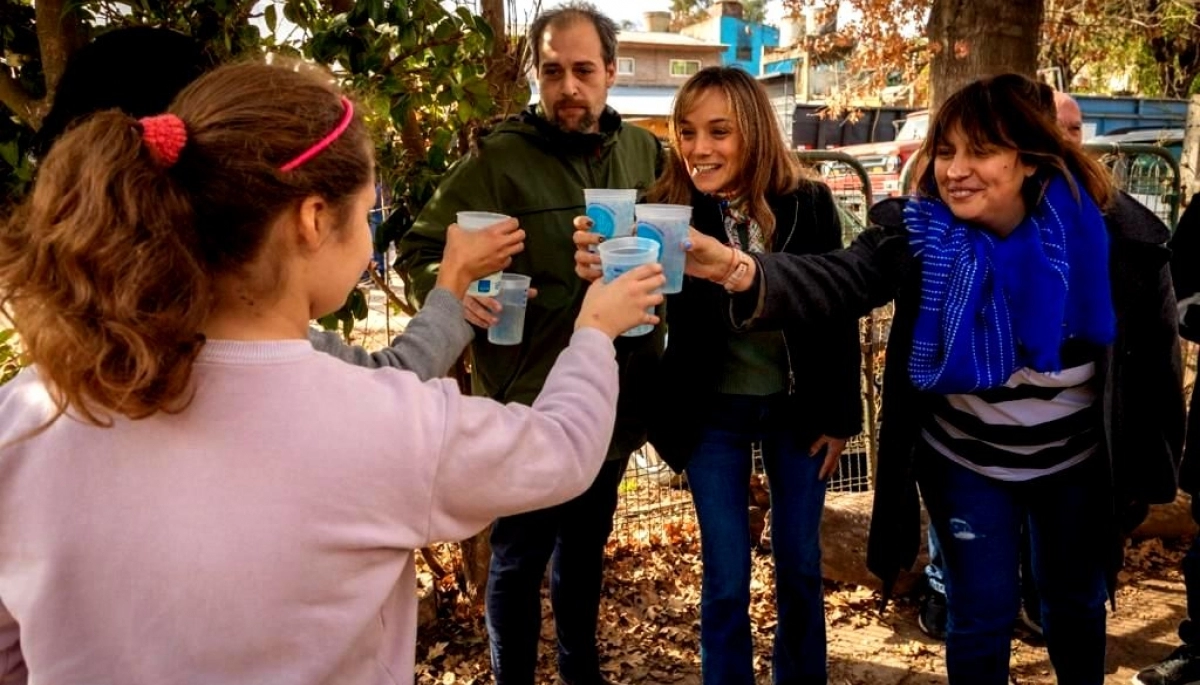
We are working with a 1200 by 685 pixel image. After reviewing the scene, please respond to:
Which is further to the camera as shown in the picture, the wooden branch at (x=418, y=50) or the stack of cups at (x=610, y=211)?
the wooden branch at (x=418, y=50)

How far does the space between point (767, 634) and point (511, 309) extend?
75.3 inches

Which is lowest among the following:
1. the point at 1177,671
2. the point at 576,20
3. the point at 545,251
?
the point at 1177,671

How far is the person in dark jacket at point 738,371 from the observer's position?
251cm

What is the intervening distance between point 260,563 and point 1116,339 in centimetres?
217

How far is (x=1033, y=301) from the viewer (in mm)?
2164

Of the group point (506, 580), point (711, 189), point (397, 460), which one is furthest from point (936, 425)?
point (397, 460)

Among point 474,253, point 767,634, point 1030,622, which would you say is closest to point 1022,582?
point 1030,622

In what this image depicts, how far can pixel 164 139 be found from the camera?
111 cm

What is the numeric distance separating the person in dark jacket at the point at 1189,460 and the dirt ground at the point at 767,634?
17 centimetres

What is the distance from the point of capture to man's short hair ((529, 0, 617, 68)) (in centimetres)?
281

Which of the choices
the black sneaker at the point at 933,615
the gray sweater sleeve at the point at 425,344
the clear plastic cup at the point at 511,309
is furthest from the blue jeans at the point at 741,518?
the black sneaker at the point at 933,615

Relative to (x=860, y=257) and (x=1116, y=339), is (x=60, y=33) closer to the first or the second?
(x=860, y=257)

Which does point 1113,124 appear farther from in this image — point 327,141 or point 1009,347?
point 327,141

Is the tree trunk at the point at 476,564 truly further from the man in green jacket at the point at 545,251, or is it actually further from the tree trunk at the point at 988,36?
the tree trunk at the point at 988,36
